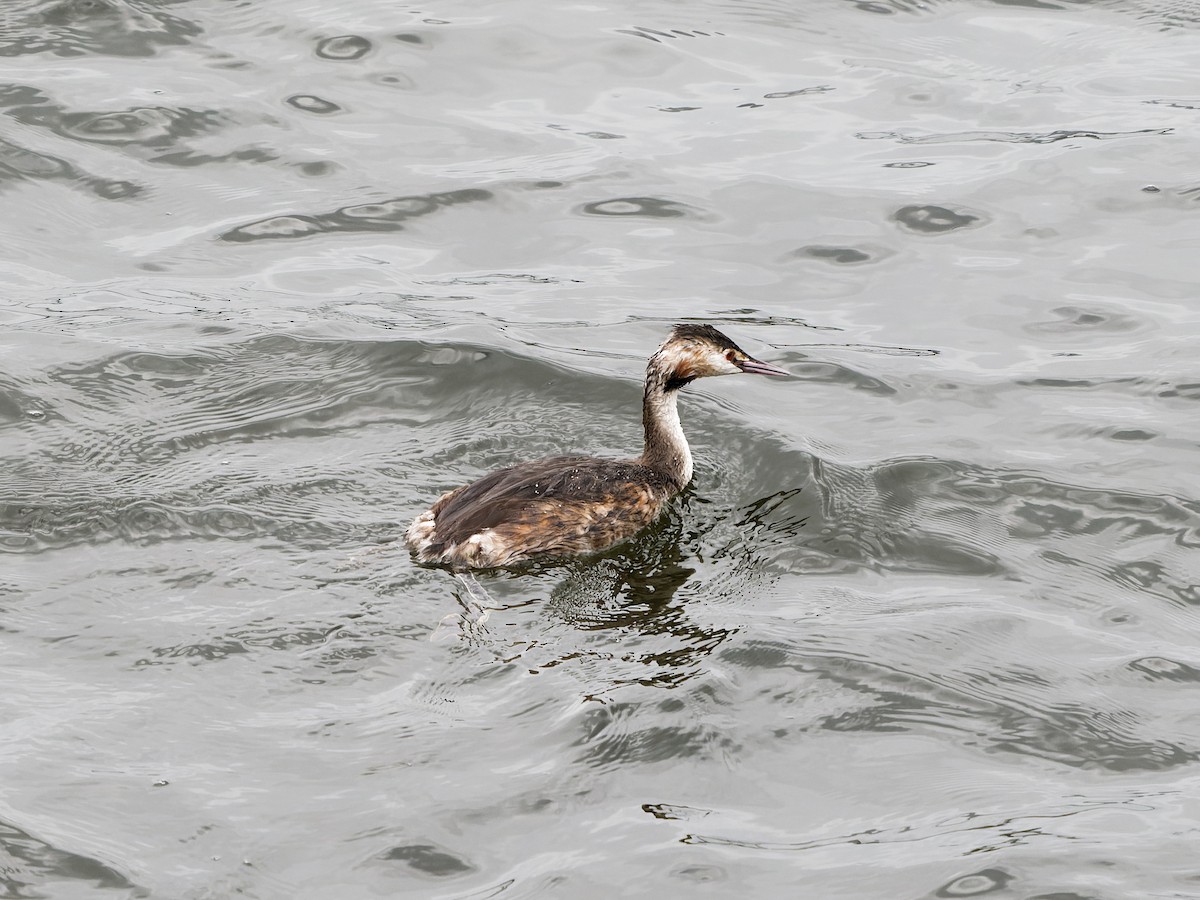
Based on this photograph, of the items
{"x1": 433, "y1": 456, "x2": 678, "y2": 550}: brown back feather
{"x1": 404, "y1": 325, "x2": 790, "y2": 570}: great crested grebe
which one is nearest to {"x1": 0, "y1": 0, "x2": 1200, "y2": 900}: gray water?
{"x1": 404, "y1": 325, "x2": 790, "y2": 570}: great crested grebe

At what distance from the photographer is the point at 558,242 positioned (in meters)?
12.4

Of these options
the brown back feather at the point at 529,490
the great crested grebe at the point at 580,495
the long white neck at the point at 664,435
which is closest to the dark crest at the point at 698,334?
the great crested grebe at the point at 580,495

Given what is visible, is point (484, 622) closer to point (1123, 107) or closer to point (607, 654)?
point (607, 654)

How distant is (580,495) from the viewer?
833 cm

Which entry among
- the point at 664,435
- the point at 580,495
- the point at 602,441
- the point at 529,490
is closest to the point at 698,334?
the point at 664,435

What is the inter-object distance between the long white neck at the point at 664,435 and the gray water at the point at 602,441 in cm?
23

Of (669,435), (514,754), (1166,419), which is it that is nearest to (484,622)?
(514,754)

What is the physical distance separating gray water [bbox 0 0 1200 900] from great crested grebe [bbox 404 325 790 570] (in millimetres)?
157

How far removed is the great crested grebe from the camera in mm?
7965

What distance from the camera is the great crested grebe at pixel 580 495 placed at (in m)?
7.96

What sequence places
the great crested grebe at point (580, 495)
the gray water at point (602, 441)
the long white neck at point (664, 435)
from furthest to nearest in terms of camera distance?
the long white neck at point (664, 435)
the great crested grebe at point (580, 495)
the gray water at point (602, 441)

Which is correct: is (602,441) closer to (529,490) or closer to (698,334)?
(698,334)

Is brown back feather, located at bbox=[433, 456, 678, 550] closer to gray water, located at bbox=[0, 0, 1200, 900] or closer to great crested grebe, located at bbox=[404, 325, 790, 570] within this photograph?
great crested grebe, located at bbox=[404, 325, 790, 570]

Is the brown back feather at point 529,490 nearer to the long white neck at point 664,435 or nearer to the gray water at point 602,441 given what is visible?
the long white neck at point 664,435
